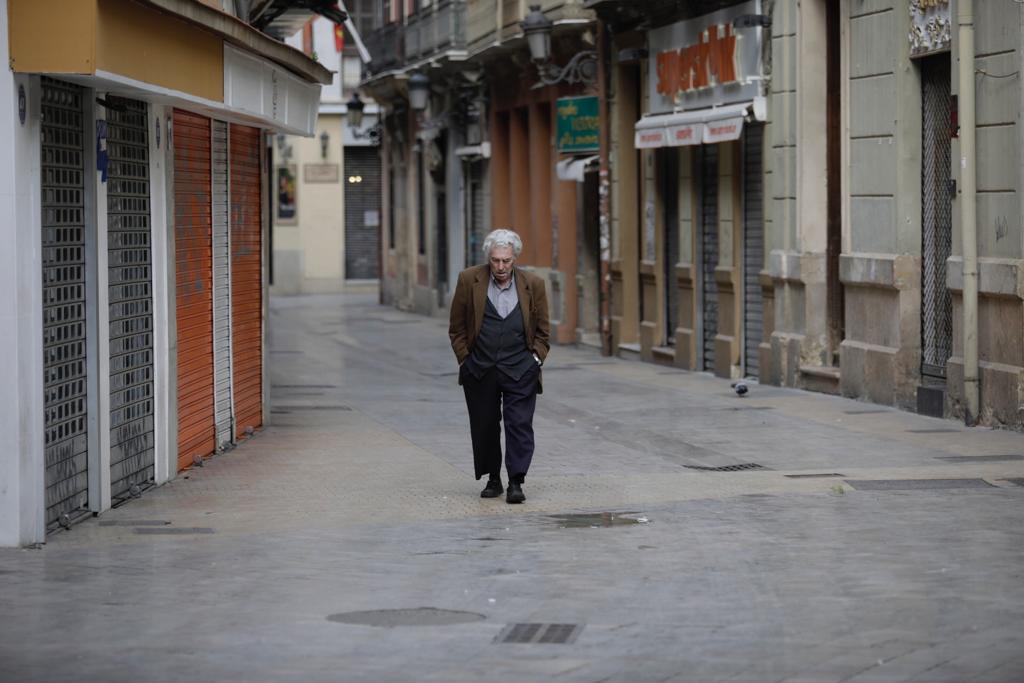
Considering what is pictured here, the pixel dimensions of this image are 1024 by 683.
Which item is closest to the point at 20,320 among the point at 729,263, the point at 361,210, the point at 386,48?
the point at 729,263

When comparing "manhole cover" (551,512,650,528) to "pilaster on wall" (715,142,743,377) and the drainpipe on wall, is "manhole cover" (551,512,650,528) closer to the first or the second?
the drainpipe on wall

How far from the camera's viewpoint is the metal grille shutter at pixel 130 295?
11984 millimetres

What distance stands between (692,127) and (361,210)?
102 feet

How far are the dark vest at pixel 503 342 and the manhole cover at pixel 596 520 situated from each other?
1068 millimetres

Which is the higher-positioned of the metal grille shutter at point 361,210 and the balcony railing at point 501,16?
the balcony railing at point 501,16

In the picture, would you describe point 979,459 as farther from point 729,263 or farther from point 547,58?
point 547,58

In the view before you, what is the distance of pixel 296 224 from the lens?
2019 inches

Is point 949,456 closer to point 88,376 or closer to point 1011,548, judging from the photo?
point 1011,548

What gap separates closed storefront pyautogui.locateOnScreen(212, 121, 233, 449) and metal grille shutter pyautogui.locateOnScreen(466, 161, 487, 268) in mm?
20361

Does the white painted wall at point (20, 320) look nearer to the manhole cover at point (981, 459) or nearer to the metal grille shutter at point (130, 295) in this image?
the metal grille shutter at point (130, 295)

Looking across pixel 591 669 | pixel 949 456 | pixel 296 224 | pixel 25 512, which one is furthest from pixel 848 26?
pixel 296 224

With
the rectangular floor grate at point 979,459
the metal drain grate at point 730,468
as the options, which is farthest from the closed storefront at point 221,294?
the rectangular floor grate at point 979,459

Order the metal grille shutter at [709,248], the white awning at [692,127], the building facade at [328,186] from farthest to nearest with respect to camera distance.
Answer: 1. the building facade at [328,186]
2. the metal grille shutter at [709,248]
3. the white awning at [692,127]

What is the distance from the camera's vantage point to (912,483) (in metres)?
12.4
